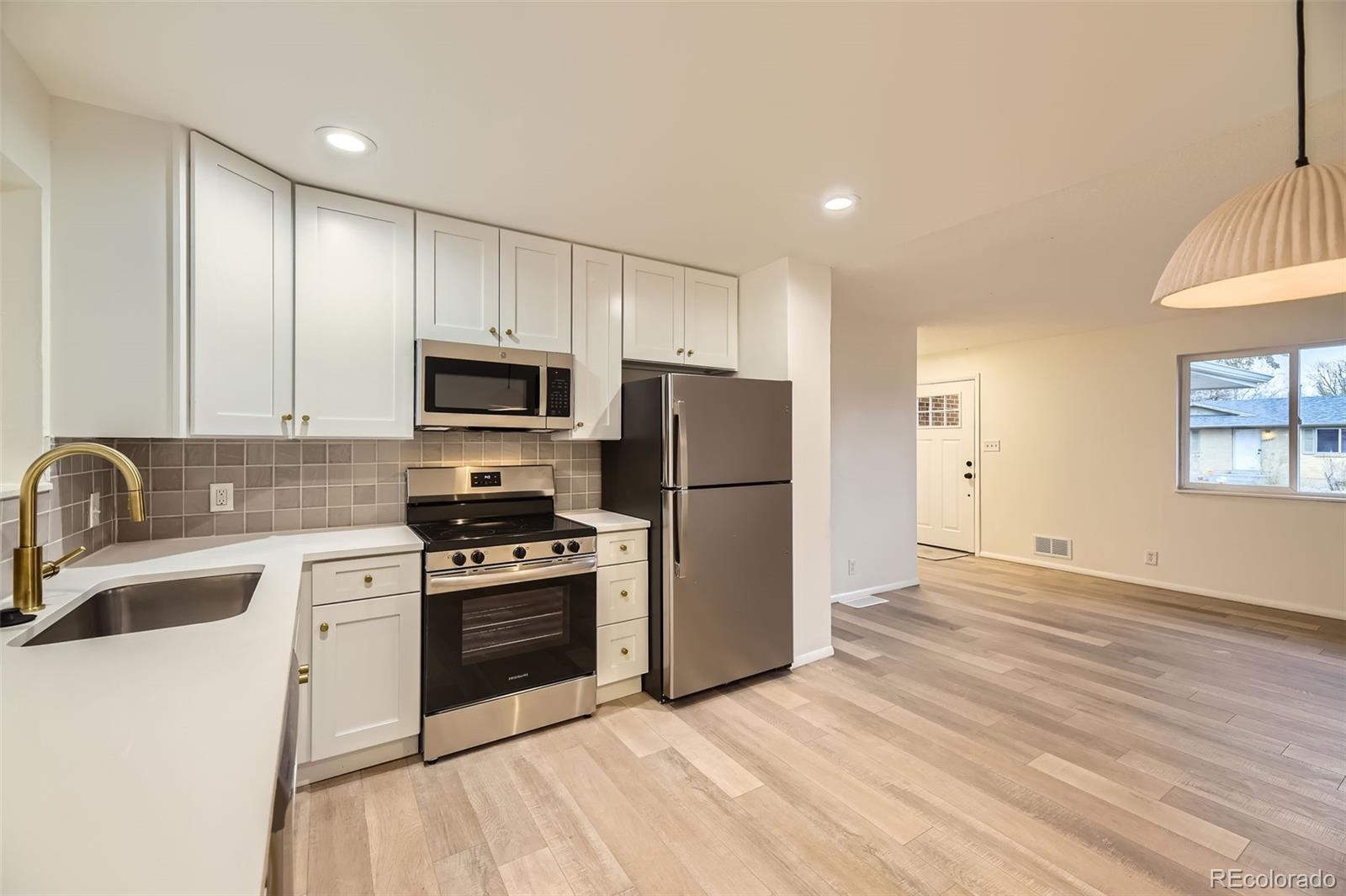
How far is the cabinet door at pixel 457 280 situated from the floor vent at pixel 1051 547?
18.9ft

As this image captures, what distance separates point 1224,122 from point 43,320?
3.81 meters

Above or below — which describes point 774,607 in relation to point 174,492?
below

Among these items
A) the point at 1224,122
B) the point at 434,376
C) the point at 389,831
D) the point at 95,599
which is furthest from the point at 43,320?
the point at 1224,122

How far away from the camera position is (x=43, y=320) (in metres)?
1.73

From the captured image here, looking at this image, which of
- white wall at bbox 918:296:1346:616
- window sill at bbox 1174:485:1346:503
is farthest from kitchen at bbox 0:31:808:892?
window sill at bbox 1174:485:1346:503

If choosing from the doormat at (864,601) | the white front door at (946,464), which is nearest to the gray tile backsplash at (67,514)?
the doormat at (864,601)

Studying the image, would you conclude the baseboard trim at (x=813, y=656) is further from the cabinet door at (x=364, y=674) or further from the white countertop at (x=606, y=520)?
the cabinet door at (x=364, y=674)

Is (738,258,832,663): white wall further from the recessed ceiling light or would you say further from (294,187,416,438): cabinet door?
the recessed ceiling light

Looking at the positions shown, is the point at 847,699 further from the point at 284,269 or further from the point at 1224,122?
the point at 284,269

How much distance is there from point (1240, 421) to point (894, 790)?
480cm

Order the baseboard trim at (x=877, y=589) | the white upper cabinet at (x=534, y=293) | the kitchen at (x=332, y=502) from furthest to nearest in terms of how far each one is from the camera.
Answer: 1. the baseboard trim at (x=877, y=589)
2. the white upper cabinet at (x=534, y=293)
3. the kitchen at (x=332, y=502)

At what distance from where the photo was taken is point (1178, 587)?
4.94m

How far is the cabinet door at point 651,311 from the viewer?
3143 mm

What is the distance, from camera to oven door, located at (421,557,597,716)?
2.30 m
